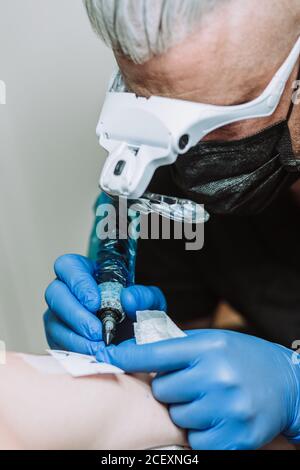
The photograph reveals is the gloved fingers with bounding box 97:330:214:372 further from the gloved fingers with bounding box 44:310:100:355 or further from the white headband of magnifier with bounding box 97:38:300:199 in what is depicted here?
the white headband of magnifier with bounding box 97:38:300:199

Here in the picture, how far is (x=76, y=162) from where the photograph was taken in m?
1.96

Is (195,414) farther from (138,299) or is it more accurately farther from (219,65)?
(219,65)

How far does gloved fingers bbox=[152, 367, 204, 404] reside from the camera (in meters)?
1.16

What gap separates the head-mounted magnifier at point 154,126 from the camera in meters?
1.16

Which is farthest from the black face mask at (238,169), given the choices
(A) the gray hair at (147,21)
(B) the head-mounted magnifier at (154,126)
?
(A) the gray hair at (147,21)

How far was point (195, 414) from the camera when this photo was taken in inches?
45.2

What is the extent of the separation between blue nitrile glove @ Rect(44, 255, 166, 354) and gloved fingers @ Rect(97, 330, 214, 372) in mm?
106

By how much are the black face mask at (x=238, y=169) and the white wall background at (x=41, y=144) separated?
625 millimetres

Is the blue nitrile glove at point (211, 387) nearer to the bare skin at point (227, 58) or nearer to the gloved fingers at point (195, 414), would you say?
the gloved fingers at point (195, 414)

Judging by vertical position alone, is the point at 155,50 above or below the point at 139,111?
above

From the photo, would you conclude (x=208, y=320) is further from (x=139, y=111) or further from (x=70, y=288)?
(x=139, y=111)
